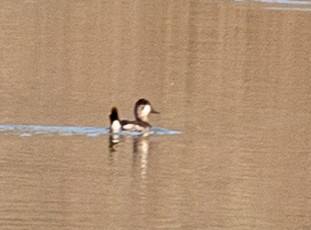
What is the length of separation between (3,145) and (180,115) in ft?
12.7

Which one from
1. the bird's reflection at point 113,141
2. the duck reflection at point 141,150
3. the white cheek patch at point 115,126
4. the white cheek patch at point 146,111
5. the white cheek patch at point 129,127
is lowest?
the duck reflection at point 141,150

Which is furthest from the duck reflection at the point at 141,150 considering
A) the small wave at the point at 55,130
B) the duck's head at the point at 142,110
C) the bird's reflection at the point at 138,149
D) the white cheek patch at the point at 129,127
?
the duck's head at the point at 142,110

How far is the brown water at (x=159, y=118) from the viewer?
594 inches

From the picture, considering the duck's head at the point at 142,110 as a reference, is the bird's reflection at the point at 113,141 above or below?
below

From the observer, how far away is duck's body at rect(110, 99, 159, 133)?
64.1ft

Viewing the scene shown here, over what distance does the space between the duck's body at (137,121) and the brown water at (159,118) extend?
0.87ft

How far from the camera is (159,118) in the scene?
846 inches

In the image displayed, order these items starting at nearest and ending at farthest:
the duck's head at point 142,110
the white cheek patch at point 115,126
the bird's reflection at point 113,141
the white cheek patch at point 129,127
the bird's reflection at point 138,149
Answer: the bird's reflection at point 138,149 → the bird's reflection at point 113,141 → the white cheek patch at point 115,126 → the white cheek patch at point 129,127 → the duck's head at point 142,110

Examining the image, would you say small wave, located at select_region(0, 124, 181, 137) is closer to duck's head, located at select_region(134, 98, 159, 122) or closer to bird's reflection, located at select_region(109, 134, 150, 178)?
bird's reflection, located at select_region(109, 134, 150, 178)

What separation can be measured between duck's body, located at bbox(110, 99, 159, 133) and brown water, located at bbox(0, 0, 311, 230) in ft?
0.87

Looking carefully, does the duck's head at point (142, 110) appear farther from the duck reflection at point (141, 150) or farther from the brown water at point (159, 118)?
the duck reflection at point (141, 150)

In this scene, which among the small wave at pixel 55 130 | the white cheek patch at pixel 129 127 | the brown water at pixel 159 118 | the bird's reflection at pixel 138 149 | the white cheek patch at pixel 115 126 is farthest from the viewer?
the white cheek patch at pixel 129 127

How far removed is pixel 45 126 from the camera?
19703mm

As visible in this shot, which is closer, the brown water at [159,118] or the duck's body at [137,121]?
the brown water at [159,118]
